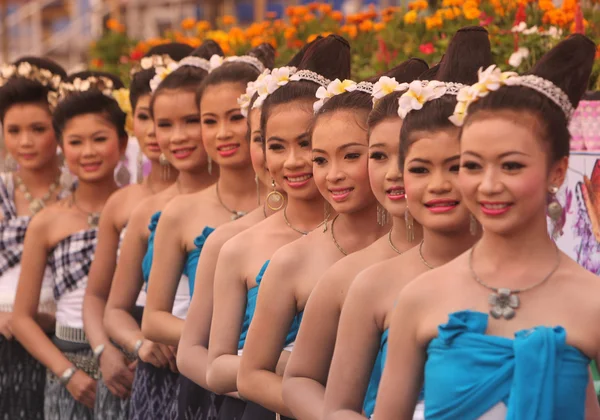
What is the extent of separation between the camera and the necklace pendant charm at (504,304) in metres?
3.01

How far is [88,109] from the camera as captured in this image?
6422mm

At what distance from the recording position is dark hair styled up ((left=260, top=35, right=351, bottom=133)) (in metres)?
4.37

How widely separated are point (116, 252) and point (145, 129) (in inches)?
24.6

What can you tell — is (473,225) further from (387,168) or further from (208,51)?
(208,51)

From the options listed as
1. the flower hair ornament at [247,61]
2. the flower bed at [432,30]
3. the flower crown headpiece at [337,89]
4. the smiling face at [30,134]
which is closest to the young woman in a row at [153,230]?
the flower hair ornament at [247,61]

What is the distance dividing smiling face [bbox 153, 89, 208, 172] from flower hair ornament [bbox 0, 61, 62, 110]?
1.57 m

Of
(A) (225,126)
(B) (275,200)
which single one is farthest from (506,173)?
(A) (225,126)

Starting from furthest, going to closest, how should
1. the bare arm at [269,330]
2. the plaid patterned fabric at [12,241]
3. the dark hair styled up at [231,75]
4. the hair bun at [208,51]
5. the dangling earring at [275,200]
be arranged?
the plaid patterned fabric at [12,241] < the hair bun at [208,51] < the dark hair styled up at [231,75] < the dangling earring at [275,200] < the bare arm at [269,330]

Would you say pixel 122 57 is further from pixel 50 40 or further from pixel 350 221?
pixel 50 40

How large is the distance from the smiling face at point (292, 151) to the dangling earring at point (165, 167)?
1.69 metres

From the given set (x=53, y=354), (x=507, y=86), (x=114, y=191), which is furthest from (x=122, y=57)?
(x=507, y=86)

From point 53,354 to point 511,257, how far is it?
3.68 meters

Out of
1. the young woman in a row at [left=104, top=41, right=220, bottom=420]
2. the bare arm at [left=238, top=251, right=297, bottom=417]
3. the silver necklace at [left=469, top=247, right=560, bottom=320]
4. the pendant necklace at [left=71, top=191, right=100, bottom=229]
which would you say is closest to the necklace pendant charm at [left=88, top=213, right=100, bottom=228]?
the pendant necklace at [left=71, top=191, right=100, bottom=229]

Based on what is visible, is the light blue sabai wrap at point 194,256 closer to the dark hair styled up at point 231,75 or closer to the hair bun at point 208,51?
the dark hair styled up at point 231,75
